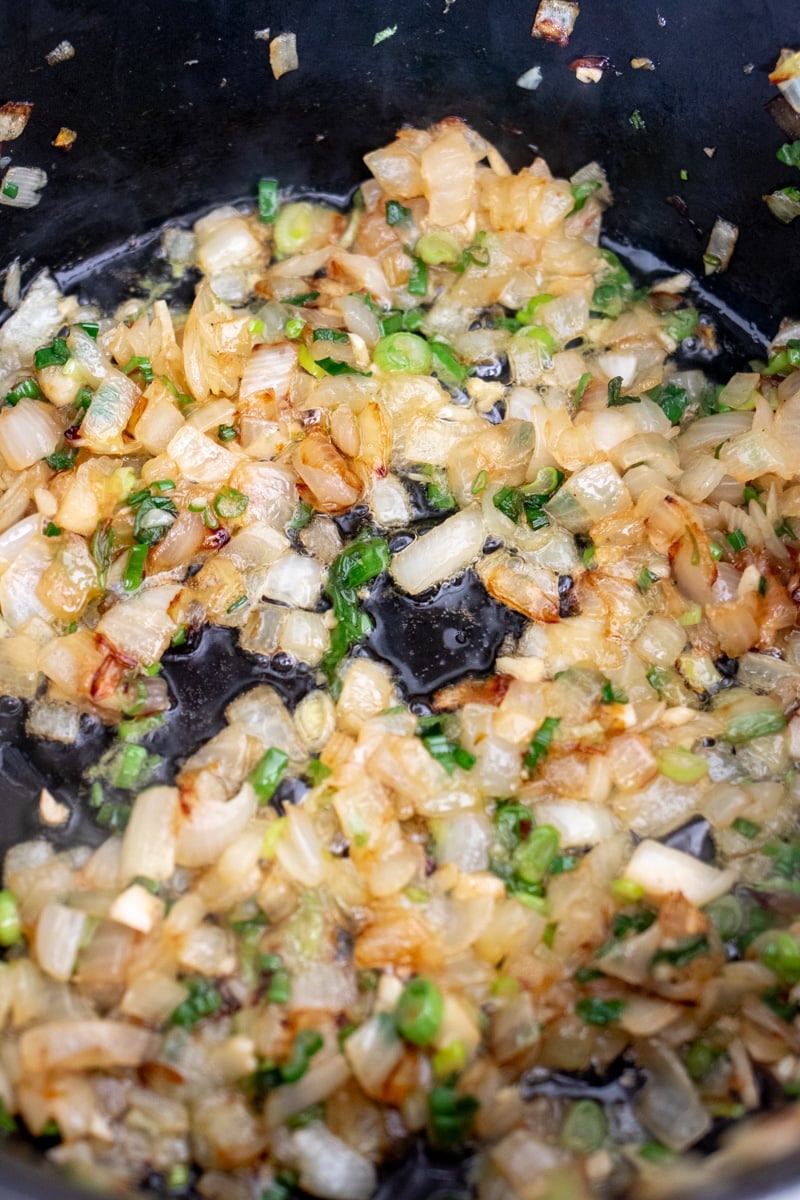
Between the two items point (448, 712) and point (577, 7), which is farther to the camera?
point (577, 7)

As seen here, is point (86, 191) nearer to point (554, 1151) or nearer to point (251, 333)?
point (251, 333)

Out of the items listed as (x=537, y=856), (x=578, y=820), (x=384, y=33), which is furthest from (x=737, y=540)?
(x=384, y=33)

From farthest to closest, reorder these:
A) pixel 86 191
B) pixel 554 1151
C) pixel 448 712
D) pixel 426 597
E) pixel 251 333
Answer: pixel 86 191 < pixel 251 333 < pixel 426 597 < pixel 448 712 < pixel 554 1151

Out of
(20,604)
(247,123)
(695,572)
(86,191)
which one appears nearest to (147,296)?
(86,191)

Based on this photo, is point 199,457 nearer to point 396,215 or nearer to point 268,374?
point 268,374

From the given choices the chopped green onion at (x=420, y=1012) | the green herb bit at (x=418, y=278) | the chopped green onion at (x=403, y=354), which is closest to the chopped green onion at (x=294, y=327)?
the chopped green onion at (x=403, y=354)
